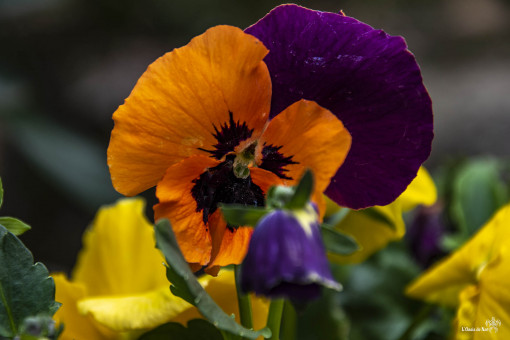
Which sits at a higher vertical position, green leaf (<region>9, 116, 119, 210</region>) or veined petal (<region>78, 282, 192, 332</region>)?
veined petal (<region>78, 282, 192, 332</region>)

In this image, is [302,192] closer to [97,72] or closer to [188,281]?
[188,281]

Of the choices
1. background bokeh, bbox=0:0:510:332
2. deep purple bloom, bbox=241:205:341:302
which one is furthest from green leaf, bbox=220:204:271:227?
background bokeh, bbox=0:0:510:332

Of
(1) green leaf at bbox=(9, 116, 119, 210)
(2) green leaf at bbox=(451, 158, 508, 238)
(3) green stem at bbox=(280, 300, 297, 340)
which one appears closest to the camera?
(3) green stem at bbox=(280, 300, 297, 340)

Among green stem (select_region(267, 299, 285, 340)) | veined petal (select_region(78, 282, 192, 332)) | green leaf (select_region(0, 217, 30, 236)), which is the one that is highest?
green leaf (select_region(0, 217, 30, 236))

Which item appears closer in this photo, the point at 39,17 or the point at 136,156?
the point at 136,156

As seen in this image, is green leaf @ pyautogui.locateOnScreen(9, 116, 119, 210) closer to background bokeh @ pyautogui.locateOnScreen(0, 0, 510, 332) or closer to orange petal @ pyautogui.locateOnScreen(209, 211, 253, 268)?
background bokeh @ pyautogui.locateOnScreen(0, 0, 510, 332)

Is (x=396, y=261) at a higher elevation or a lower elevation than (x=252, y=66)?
lower

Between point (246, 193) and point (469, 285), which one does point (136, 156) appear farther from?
point (469, 285)

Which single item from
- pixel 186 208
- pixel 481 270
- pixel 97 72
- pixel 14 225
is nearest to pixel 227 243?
pixel 186 208

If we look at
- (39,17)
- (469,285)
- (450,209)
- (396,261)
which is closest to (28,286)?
(469,285)
